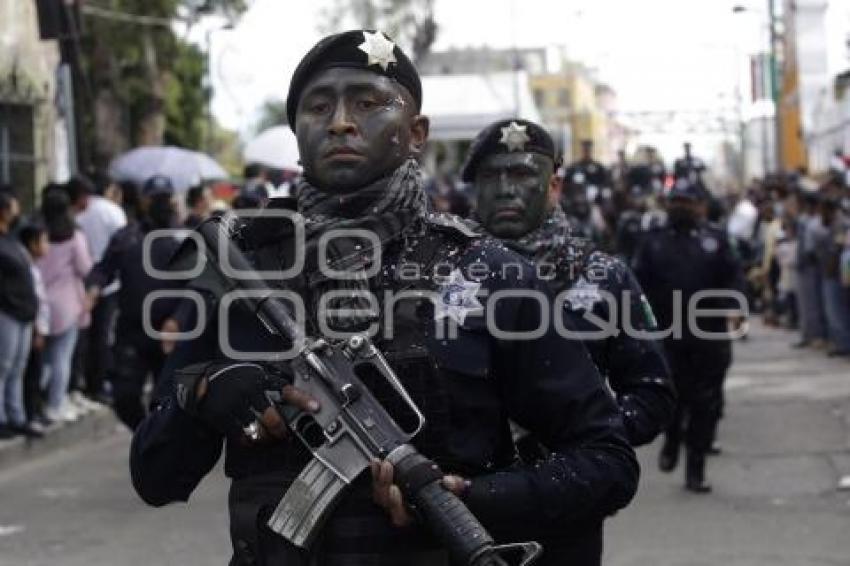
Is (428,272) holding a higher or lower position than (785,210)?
higher

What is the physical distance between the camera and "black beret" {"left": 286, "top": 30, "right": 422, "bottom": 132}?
2.99 metres

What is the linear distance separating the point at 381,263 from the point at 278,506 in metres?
0.45

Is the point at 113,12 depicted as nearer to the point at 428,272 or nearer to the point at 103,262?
the point at 103,262

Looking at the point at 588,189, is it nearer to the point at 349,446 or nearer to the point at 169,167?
the point at 169,167

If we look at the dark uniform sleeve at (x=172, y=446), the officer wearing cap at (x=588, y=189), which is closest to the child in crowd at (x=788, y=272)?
the officer wearing cap at (x=588, y=189)

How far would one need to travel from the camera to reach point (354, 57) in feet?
9.84

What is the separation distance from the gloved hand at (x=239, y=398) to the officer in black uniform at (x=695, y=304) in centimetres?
675

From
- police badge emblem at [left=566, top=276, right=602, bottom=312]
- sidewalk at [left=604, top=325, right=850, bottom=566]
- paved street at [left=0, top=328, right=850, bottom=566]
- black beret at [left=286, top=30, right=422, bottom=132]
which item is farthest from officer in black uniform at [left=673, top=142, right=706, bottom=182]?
black beret at [left=286, top=30, right=422, bottom=132]

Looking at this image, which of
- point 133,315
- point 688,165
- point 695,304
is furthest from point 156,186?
point 695,304

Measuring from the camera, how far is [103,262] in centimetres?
1120

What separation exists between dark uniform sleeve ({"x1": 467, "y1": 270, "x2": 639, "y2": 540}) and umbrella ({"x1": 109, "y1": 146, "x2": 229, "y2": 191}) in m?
15.6

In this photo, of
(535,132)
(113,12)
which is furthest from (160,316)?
(113,12)

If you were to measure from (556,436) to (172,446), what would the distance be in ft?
2.20

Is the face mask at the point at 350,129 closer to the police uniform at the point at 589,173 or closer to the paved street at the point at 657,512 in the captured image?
the paved street at the point at 657,512
